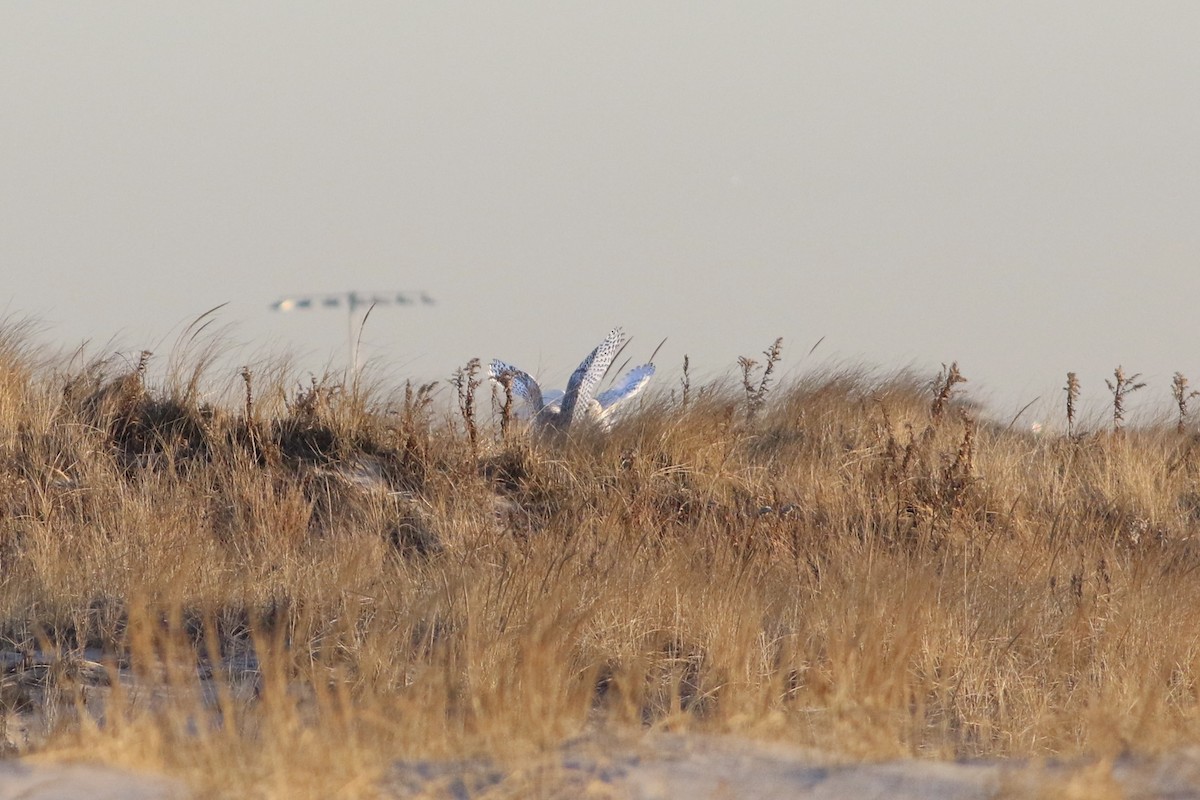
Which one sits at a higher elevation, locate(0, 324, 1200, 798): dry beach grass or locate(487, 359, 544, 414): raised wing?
locate(487, 359, 544, 414): raised wing

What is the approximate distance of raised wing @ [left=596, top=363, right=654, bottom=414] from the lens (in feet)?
30.2

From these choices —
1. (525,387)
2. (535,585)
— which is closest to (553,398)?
(525,387)

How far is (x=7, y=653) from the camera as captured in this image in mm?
4727

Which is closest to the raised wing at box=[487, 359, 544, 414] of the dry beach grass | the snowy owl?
the snowy owl

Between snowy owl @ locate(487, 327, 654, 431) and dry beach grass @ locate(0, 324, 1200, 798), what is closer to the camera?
dry beach grass @ locate(0, 324, 1200, 798)

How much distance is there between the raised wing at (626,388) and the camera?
9.21 meters

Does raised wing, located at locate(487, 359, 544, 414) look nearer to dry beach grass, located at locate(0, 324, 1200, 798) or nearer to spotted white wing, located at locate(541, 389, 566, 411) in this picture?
spotted white wing, located at locate(541, 389, 566, 411)

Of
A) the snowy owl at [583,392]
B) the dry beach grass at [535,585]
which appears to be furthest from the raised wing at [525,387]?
the dry beach grass at [535,585]

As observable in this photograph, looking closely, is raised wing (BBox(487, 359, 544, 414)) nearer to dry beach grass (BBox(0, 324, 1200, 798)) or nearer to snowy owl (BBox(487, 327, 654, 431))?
snowy owl (BBox(487, 327, 654, 431))

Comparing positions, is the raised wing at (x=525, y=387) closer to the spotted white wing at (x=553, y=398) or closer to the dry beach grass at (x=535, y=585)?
the spotted white wing at (x=553, y=398)

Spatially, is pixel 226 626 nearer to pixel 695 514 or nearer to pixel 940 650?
pixel 940 650

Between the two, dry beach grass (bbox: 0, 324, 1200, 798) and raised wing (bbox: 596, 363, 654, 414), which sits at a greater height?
raised wing (bbox: 596, 363, 654, 414)

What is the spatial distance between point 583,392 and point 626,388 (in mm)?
376

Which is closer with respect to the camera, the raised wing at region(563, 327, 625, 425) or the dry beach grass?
the dry beach grass
